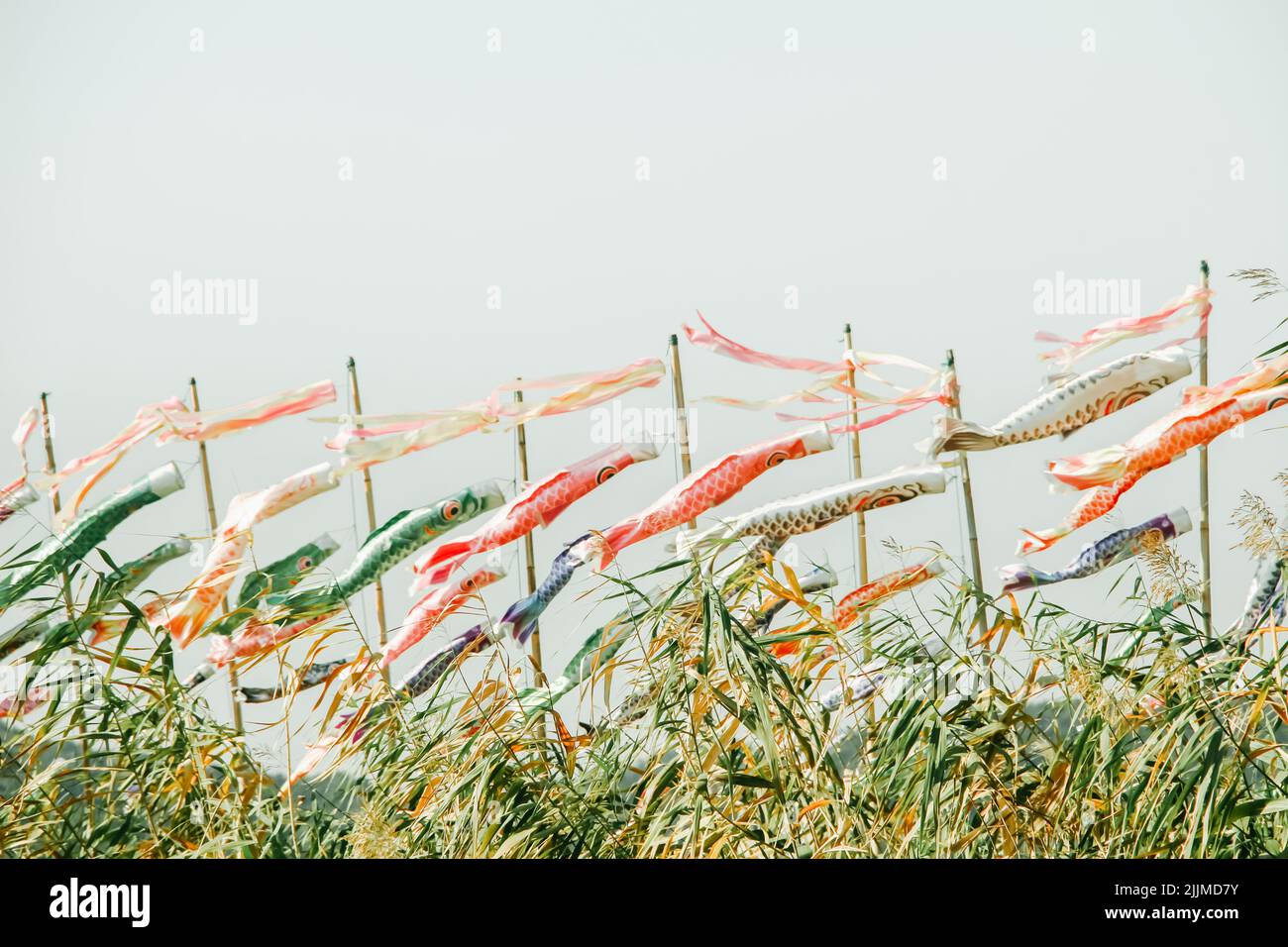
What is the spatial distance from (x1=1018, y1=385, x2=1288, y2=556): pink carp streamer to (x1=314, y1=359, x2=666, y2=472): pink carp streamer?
4.24 ft

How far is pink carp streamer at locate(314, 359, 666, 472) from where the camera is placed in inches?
153

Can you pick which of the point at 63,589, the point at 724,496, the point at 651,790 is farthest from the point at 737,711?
the point at 724,496

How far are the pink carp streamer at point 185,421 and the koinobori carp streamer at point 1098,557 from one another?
224 centimetres

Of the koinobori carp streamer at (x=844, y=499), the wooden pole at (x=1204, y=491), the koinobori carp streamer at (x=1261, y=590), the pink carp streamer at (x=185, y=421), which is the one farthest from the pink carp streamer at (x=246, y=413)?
the koinobori carp streamer at (x=1261, y=590)

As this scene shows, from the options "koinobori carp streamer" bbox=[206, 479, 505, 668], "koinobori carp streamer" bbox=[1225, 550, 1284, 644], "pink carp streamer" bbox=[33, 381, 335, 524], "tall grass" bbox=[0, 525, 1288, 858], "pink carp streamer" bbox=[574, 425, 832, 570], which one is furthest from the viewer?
"pink carp streamer" bbox=[33, 381, 335, 524]

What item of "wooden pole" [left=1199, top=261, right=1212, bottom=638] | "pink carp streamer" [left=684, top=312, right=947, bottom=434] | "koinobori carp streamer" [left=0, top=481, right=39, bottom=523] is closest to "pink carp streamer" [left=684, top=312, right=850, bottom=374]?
"pink carp streamer" [left=684, top=312, right=947, bottom=434]

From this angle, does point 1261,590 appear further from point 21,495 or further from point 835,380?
point 21,495

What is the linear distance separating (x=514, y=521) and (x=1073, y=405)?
1711 mm

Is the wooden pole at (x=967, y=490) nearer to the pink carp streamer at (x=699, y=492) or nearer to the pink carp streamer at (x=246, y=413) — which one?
the pink carp streamer at (x=699, y=492)

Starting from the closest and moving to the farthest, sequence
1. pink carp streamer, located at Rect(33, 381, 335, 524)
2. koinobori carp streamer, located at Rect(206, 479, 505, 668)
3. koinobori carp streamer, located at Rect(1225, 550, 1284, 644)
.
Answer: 1. koinobori carp streamer, located at Rect(1225, 550, 1284, 644)
2. koinobori carp streamer, located at Rect(206, 479, 505, 668)
3. pink carp streamer, located at Rect(33, 381, 335, 524)

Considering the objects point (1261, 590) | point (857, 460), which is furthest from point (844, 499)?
point (1261, 590)

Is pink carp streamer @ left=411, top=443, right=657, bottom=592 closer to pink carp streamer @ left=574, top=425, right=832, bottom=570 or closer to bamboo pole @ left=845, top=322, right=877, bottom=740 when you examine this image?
pink carp streamer @ left=574, top=425, right=832, bottom=570
